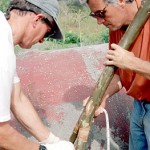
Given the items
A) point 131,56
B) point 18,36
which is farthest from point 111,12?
point 18,36

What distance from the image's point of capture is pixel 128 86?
288cm

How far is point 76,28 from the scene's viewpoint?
454 inches

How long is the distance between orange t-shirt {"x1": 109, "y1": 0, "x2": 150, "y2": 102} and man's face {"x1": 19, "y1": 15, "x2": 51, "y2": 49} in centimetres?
58

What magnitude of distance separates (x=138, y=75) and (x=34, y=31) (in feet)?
2.58

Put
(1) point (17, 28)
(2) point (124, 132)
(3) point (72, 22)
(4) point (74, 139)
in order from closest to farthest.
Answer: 1. (1) point (17, 28)
2. (4) point (74, 139)
3. (2) point (124, 132)
4. (3) point (72, 22)

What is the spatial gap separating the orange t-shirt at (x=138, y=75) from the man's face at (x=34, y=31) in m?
0.58

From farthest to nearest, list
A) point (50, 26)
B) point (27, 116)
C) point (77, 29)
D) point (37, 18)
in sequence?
point (77, 29) < point (27, 116) < point (50, 26) < point (37, 18)

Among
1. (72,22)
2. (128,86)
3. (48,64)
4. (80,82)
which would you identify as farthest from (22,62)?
(72,22)

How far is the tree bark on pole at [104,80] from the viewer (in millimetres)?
2346

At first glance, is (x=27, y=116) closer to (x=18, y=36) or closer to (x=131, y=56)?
(x=18, y=36)

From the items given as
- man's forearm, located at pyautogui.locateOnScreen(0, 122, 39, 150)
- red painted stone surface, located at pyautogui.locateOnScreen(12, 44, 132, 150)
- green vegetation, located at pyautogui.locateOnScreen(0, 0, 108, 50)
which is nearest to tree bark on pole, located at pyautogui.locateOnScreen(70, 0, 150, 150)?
man's forearm, located at pyautogui.locateOnScreen(0, 122, 39, 150)

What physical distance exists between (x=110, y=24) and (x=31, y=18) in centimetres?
61

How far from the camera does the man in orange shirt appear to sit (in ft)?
7.95

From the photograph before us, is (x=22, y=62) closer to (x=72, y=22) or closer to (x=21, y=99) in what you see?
(x=21, y=99)
